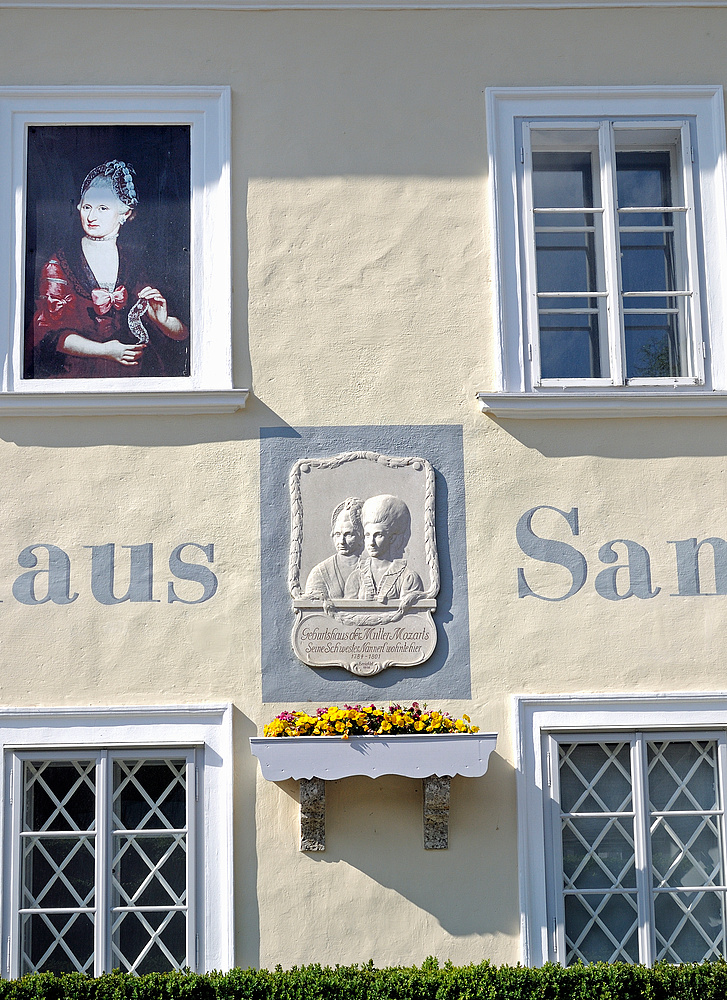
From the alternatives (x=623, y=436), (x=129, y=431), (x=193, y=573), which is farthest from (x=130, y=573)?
(x=623, y=436)

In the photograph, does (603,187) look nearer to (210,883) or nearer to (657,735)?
(657,735)

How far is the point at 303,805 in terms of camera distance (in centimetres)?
639

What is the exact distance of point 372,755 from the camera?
626 cm

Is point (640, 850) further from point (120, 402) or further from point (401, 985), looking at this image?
point (120, 402)

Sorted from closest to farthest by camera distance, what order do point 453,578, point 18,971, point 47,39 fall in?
1. point 18,971
2. point 453,578
3. point 47,39

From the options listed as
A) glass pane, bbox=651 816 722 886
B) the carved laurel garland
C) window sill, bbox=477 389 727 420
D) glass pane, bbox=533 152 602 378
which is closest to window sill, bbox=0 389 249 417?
the carved laurel garland

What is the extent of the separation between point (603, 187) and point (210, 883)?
15.0ft

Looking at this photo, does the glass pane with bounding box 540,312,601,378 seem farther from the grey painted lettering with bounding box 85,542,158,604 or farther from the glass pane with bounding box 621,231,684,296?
the grey painted lettering with bounding box 85,542,158,604

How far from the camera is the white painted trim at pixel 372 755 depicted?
6.25 m

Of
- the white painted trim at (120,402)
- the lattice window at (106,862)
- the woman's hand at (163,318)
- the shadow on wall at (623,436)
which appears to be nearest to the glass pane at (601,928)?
the lattice window at (106,862)

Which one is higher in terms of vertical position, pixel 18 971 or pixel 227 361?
pixel 227 361

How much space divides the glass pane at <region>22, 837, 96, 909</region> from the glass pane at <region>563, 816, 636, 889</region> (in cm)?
261

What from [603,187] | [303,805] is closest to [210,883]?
[303,805]

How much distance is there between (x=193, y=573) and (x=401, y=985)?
244 centimetres
